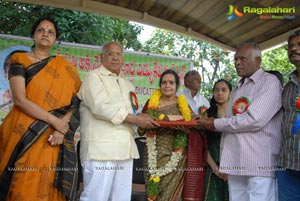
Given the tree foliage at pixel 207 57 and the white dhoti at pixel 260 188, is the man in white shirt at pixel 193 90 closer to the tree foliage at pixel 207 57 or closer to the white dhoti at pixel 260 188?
the white dhoti at pixel 260 188

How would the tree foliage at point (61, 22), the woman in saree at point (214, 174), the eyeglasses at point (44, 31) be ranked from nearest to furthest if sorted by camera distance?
the eyeglasses at point (44, 31)
the woman in saree at point (214, 174)
the tree foliage at point (61, 22)

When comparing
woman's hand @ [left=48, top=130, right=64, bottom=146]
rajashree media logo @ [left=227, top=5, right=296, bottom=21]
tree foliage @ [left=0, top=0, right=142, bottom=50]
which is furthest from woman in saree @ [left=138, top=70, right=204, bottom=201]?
tree foliage @ [left=0, top=0, right=142, bottom=50]

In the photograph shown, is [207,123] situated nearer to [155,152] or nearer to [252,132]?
[252,132]

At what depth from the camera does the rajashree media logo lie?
4.14 m

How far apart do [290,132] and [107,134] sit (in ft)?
5.23

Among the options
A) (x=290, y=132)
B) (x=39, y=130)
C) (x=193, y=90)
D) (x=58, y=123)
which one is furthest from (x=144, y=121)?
(x=193, y=90)

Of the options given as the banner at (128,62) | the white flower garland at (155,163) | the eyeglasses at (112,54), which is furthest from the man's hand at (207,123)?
the banner at (128,62)

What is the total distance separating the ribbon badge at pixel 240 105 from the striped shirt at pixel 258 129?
3 centimetres

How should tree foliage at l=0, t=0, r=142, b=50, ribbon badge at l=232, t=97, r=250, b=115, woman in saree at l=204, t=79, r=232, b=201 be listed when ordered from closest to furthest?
ribbon badge at l=232, t=97, r=250, b=115, woman in saree at l=204, t=79, r=232, b=201, tree foliage at l=0, t=0, r=142, b=50

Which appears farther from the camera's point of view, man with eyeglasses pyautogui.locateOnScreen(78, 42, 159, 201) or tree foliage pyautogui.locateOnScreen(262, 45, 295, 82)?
tree foliage pyautogui.locateOnScreen(262, 45, 295, 82)

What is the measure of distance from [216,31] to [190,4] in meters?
0.81

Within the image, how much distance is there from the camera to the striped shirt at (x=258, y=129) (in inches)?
113

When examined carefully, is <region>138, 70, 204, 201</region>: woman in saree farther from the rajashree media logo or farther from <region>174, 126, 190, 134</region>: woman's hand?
the rajashree media logo

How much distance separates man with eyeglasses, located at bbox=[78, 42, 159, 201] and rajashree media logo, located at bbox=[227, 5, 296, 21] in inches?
78.9
